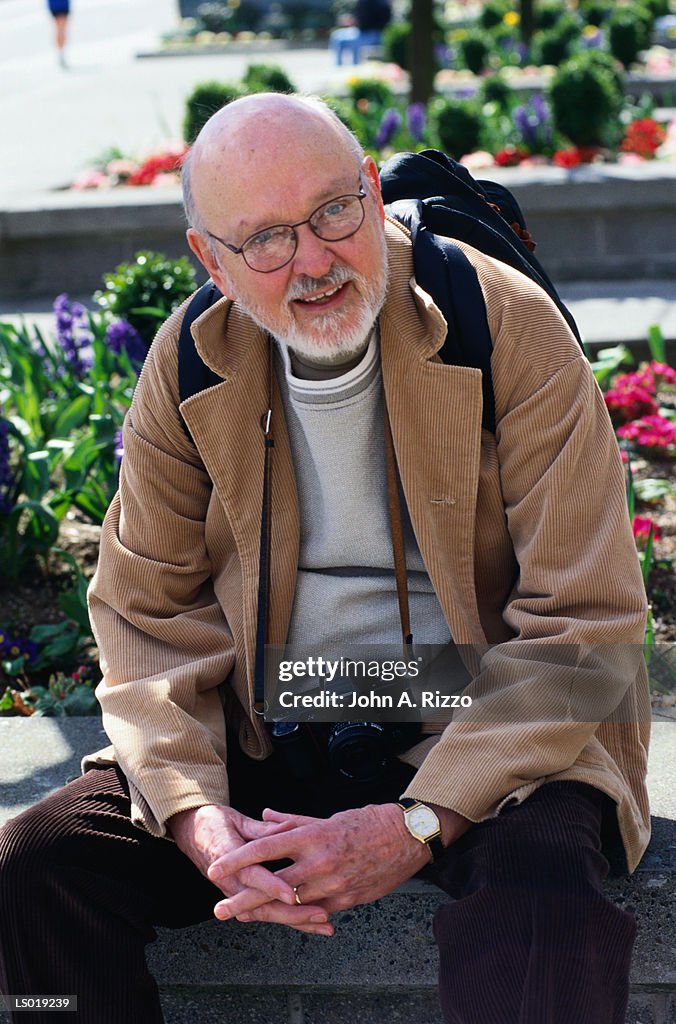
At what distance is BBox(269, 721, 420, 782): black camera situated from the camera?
2.26 metres

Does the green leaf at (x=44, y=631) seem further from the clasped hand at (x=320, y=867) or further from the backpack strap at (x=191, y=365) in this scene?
the clasped hand at (x=320, y=867)

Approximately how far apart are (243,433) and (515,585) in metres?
0.53

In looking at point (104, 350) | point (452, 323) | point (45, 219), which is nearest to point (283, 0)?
point (45, 219)

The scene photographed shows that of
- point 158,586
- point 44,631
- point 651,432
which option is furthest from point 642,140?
point 158,586

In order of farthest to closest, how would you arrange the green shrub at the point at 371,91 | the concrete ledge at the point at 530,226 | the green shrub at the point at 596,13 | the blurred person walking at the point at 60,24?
the blurred person walking at the point at 60,24
the green shrub at the point at 596,13
the green shrub at the point at 371,91
the concrete ledge at the point at 530,226

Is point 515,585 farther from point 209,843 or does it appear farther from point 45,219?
point 45,219

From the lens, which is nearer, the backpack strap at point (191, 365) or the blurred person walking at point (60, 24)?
the backpack strap at point (191, 365)

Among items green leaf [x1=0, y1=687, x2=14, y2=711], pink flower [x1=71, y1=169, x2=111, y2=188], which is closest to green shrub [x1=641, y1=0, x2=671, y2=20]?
pink flower [x1=71, y1=169, x2=111, y2=188]

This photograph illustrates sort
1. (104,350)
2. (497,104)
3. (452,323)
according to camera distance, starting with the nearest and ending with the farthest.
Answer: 1. (452,323)
2. (104,350)
3. (497,104)

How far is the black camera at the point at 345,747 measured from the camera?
2.26 metres

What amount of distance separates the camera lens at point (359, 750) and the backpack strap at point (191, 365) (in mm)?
571

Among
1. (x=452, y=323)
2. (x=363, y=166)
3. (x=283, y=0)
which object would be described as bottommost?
(x=283, y=0)

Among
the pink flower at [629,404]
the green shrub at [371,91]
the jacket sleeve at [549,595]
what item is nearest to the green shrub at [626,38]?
the green shrub at [371,91]

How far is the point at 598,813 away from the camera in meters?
2.04
